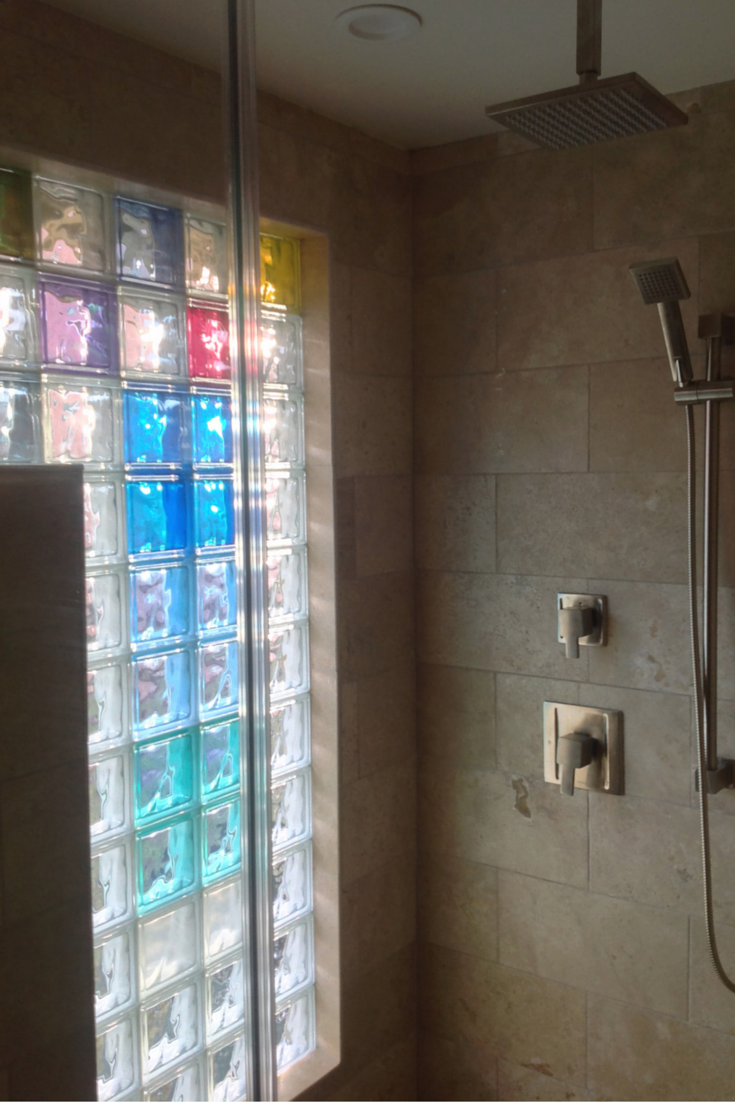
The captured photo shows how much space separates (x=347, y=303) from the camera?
72.7 inches

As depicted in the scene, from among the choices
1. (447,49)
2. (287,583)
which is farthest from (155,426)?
(447,49)

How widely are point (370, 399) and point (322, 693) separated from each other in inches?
23.2

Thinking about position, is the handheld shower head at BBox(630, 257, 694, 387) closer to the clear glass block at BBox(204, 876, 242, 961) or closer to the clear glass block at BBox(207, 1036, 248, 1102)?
the clear glass block at BBox(204, 876, 242, 961)

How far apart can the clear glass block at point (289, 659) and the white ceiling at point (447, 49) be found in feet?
3.12

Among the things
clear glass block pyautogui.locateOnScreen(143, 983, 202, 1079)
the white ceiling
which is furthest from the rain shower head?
clear glass block pyautogui.locateOnScreen(143, 983, 202, 1079)

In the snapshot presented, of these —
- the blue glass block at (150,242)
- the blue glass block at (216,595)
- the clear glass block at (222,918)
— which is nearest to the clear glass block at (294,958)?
the clear glass block at (222,918)

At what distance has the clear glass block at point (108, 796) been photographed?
120 cm

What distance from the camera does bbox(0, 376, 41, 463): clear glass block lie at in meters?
1.06

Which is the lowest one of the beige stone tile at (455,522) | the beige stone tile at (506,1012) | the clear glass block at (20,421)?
the beige stone tile at (506,1012)

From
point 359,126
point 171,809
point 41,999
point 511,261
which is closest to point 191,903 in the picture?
point 171,809

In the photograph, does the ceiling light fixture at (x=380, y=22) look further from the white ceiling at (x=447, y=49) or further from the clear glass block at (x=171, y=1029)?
the clear glass block at (x=171, y=1029)

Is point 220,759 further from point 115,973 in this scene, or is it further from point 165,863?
point 115,973

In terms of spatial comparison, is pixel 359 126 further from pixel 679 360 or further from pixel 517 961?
pixel 517 961

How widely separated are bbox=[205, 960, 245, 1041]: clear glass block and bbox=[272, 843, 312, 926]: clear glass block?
0.36 meters
